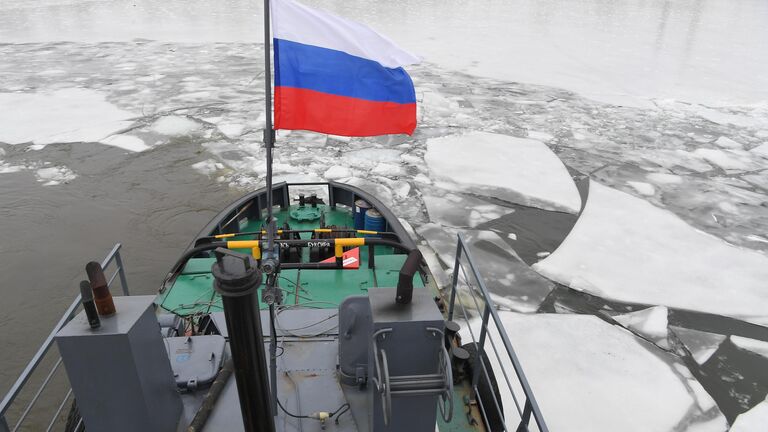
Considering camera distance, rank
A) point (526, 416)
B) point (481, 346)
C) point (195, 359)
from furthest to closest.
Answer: point (481, 346)
point (195, 359)
point (526, 416)

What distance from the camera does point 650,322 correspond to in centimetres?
717

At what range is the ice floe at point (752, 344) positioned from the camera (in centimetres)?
670

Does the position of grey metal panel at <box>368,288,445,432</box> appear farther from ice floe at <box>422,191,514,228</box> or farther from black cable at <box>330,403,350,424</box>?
ice floe at <box>422,191,514,228</box>

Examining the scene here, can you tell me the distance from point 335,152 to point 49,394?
8.35 meters

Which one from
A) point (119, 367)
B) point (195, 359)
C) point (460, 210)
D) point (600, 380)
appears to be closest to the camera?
point (119, 367)

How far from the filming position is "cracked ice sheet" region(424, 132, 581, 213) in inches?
430

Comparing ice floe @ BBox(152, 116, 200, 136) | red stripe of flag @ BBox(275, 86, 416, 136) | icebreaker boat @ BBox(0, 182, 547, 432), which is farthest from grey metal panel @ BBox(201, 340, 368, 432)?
ice floe @ BBox(152, 116, 200, 136)

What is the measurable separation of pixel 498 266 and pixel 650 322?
2.37 metres

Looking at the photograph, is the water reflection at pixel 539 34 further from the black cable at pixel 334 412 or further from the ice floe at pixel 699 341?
the black cable at pixel 334 412

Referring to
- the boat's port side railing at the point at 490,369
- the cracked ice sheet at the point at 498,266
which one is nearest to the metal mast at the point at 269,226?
the boat's port side railing at the point at 490,369

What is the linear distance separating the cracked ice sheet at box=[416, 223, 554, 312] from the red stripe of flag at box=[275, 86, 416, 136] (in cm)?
430

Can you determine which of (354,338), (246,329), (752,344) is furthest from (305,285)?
(752,344)

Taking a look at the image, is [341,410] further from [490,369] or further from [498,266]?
[498,266]

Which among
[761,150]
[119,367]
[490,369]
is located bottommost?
[490,369]
